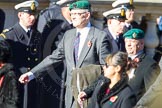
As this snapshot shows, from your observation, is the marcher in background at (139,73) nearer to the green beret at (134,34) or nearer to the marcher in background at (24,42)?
the green beret at (134,34)

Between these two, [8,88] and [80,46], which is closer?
[8,88]

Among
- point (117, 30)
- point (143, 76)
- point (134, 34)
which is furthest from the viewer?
point (117, 30)

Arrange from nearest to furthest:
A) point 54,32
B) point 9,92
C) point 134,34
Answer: point 9,92, point 134,34, point 54,32

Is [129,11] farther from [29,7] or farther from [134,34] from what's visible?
[134,34]

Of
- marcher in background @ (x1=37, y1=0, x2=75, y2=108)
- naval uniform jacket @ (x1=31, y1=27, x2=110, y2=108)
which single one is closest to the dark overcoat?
naval uniform jacket @ (x1=31, y1=27, x2=110, y2=108)

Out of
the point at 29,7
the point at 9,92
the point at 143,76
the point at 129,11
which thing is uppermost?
the point at 29,7

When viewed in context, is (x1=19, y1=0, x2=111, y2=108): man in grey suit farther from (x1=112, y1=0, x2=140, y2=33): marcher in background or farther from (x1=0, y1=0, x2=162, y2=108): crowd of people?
(x1=112, y1=0, x2=140, y2=33): marcher in background

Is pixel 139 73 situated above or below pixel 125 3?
below

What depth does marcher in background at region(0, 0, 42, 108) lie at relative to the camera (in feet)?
37.1

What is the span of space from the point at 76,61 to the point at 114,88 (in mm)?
1496

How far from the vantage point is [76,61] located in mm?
10492

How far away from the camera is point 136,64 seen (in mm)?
10055

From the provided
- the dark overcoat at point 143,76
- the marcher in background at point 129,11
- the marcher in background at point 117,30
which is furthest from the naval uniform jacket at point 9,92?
the marcher in background at point 129,11

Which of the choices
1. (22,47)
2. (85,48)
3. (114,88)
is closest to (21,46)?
(22,47)
